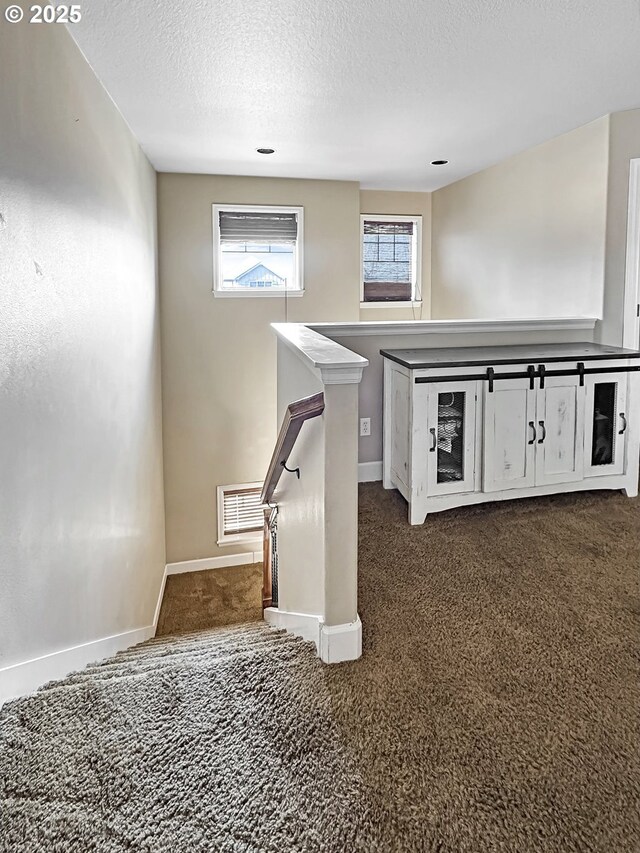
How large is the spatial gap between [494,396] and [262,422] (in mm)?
3268

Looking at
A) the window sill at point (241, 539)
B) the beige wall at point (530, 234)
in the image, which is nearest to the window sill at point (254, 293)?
the beige wall at point (530, 234)

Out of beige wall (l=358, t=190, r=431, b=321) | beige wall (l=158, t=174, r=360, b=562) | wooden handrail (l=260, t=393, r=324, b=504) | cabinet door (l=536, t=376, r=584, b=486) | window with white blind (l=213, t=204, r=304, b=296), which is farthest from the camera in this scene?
beige wall (l=358, t=190, r=431, b=321)

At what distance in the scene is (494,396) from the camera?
10.2ft

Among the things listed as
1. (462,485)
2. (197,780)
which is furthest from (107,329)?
(197,780)

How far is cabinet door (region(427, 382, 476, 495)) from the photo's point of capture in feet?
10.0

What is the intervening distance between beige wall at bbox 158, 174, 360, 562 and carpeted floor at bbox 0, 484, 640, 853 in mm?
3670

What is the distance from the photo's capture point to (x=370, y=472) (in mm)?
3836

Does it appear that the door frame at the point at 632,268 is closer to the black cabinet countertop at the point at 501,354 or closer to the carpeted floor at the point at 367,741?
the black cabinet countertop at the point at 501,354

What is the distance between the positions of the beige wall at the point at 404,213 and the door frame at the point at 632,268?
124 inches

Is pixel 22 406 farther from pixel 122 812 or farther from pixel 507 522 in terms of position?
pixel 507 522

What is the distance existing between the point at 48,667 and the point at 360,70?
2984 millimetres

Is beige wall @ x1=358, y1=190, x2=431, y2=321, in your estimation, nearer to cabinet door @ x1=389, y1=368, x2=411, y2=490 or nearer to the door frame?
the door frame

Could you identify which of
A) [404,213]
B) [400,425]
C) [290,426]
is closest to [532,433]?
[400,425]

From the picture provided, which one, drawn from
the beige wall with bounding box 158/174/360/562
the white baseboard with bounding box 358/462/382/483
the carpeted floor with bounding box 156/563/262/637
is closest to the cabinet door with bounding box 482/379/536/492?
the white baseboard with bounding box 358/462/382/483
